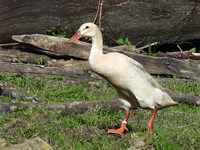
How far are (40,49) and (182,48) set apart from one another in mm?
3146

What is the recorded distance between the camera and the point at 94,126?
28.0 feet

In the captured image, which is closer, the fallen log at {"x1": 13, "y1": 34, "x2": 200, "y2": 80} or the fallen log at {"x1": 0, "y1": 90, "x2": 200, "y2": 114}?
the fallen log at {"x1": 0, "y1": 90, "x2": 200, "y2": 114}

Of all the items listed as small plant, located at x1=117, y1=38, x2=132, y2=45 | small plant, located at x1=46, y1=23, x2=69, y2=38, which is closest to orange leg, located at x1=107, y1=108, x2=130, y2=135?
small plant, located at x1=46, y1=23, x2=69, y2=38

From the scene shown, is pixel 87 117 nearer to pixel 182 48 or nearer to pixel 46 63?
pixel 46 63

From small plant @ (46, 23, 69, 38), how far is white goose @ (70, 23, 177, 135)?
179 inches

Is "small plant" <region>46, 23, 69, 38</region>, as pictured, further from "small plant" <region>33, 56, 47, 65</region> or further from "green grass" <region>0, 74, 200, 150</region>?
"green grass" <region>0, 74, 200, 150</region>

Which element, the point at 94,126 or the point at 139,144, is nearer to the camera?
the point at 139,144

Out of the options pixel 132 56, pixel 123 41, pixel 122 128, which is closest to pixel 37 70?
pixel 132 56

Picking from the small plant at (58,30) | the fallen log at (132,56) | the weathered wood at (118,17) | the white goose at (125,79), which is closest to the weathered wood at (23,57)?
the fallen log at (132,56)

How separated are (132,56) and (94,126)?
3771 millimetres

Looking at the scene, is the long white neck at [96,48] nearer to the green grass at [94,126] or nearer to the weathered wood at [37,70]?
the green grass at [94,126]

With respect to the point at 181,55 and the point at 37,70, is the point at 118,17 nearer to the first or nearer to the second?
the point at 181,55

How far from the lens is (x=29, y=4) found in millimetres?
12789

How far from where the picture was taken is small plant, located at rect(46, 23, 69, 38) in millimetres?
12898
